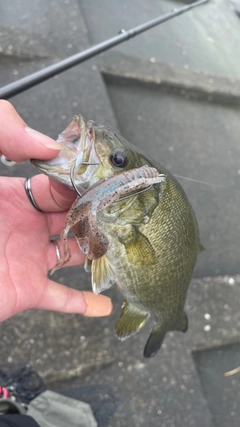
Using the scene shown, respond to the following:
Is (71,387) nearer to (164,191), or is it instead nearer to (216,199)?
(164,191)

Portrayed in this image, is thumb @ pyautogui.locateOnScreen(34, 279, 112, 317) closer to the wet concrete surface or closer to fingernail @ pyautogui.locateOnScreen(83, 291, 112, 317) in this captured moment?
fingernail @ pyautogui.locateOnScreen(83, 291, 112, 317)

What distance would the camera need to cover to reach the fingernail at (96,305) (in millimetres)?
1880

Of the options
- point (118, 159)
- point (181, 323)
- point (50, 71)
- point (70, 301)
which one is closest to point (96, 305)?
point (70, 301)

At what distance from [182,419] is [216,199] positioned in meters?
2.08

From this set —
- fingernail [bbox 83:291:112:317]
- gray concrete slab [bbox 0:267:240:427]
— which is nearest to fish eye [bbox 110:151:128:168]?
fingernail [bbox 83:291:112:317]

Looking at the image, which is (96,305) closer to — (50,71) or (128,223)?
(128,223)

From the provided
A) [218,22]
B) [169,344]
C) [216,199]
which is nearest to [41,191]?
[169,344]

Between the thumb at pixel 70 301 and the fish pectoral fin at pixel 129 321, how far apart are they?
0.18 meters

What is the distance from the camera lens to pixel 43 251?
1.77m

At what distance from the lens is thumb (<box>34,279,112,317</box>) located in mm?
1759

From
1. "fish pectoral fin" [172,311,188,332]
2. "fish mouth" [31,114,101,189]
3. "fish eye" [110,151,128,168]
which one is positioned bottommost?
"fish pectoral fin" [172,311,188,332]

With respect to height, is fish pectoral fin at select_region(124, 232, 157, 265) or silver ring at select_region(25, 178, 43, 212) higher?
silver ring at select_region(25, 178, 43, 212)

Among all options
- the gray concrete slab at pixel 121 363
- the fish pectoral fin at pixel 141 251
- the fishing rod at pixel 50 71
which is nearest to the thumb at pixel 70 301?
the gray concrete slab at pixel 121 363

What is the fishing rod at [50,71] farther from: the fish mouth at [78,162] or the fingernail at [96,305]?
the fingernail at [96,305]
